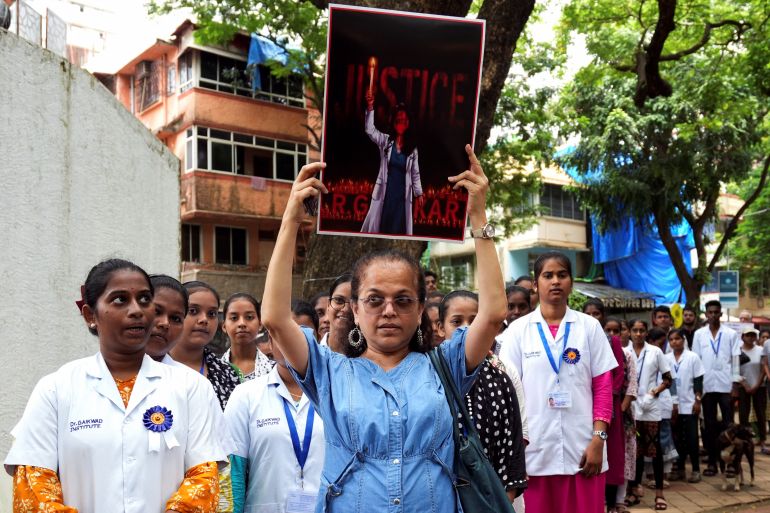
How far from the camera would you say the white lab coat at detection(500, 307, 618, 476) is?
478 cm

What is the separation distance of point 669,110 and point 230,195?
11068 mm

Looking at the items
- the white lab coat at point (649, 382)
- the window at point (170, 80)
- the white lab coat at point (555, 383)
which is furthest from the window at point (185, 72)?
the white lab coat at point (555, 383)

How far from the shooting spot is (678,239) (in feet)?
84.7

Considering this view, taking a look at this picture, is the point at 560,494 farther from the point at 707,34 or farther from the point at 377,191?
the point at 707,34

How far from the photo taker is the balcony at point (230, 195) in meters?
20.4

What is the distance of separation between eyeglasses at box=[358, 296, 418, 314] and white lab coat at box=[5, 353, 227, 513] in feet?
2.66

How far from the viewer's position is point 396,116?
130 inches

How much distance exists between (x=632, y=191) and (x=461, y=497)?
17625 millimetres

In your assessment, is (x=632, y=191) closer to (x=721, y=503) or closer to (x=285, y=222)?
(x=721, y=503)

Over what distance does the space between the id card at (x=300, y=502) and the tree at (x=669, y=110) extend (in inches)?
411

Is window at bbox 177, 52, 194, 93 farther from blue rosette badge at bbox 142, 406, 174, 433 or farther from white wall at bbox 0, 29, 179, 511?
blue rosette badge at bbox 142, 406, 174, 433

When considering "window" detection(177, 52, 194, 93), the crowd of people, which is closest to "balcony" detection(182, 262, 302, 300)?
"window" detection(177, 52, 194, 93)

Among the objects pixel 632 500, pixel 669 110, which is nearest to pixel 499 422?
pixel 632 500

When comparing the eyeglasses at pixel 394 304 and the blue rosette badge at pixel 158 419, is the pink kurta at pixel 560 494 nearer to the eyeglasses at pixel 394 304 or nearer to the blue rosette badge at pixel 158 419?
the eyeglasses at pixel 394 304
